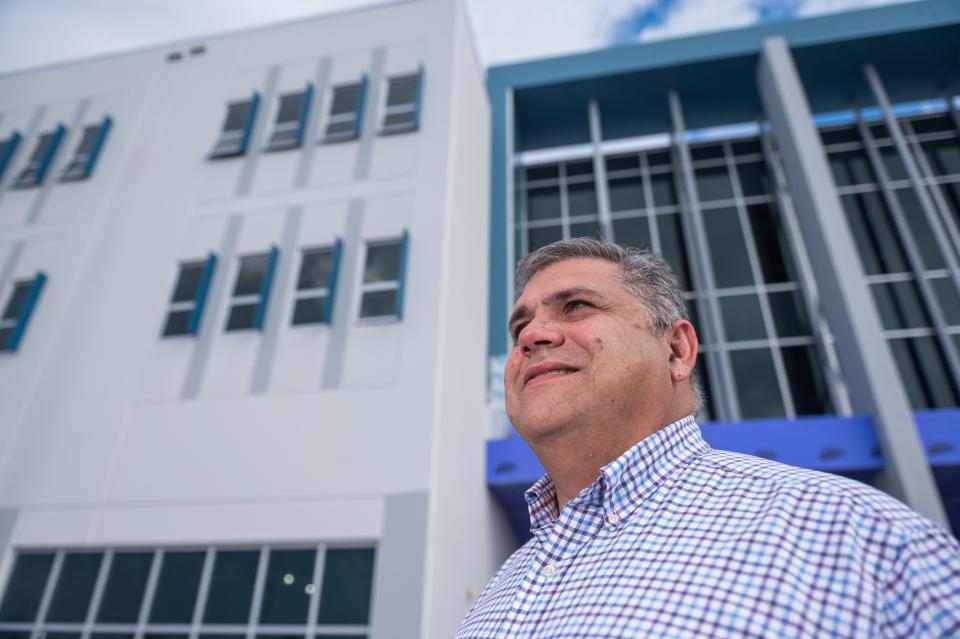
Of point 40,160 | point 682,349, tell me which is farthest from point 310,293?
point 682,349

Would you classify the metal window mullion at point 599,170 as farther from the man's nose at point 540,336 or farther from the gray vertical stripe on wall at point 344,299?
the man's nose at point 540,336

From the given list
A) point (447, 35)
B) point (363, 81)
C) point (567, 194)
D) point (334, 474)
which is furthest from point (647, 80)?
point (334, 474)

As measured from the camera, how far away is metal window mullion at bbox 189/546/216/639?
7.11 metres

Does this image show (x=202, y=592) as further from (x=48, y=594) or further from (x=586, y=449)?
(x=586, y=449)

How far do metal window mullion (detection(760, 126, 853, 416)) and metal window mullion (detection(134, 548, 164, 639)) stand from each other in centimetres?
1169

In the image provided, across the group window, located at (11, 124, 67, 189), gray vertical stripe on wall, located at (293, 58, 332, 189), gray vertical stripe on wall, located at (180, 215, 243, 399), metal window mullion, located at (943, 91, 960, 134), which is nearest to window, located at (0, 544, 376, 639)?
gray vertical stripe on wall, located at (180, 215, 243, 399)

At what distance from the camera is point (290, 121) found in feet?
37.6

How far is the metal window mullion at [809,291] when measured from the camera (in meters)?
11.4

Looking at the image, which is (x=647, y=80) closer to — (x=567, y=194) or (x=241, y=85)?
(x=567, y=194)

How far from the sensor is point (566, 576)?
1.35 metres

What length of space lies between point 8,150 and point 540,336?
585 inches

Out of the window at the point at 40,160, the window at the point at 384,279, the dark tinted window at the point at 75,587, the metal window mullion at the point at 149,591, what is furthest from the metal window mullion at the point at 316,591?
the window at the point at 40,160

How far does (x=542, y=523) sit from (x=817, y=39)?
15.2m

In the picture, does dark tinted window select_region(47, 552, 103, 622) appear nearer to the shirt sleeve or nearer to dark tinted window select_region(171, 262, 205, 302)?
dark tinted window select_region(171, 262, 205, 302)
